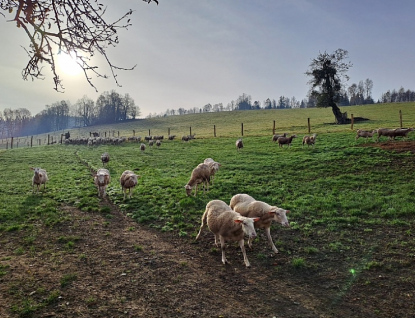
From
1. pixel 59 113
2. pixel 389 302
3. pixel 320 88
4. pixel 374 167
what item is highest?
pixel 59 113

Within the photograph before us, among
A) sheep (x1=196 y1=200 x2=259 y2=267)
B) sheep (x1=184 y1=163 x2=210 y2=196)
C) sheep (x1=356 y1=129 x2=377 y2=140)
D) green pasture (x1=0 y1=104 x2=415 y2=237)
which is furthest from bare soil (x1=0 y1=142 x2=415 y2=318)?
sheep (x1=356 y1=129 x2=377 y2=140)

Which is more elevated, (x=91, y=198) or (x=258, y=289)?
(x=91, y=198)

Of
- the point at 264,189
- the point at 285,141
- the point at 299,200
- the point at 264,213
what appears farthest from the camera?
the point at 285,141

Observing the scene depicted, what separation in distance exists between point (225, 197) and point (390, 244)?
6653 mm

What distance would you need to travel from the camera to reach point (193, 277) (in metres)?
6.87

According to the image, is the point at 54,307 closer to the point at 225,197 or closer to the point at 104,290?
the point at 104,290

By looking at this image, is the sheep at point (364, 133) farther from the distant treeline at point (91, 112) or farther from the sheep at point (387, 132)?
the distant treeline at point (91, 112)

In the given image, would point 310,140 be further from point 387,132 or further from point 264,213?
point 264,213

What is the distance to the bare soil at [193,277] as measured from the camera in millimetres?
5641

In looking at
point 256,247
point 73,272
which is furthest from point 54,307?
point 256,247

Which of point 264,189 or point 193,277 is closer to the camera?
point 193,277

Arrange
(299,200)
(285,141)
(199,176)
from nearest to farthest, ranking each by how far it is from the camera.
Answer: (299,200)
(199,176)
(285,141)

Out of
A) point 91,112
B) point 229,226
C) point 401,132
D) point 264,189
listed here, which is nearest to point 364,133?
point 401,132

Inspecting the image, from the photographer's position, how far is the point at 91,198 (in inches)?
551
